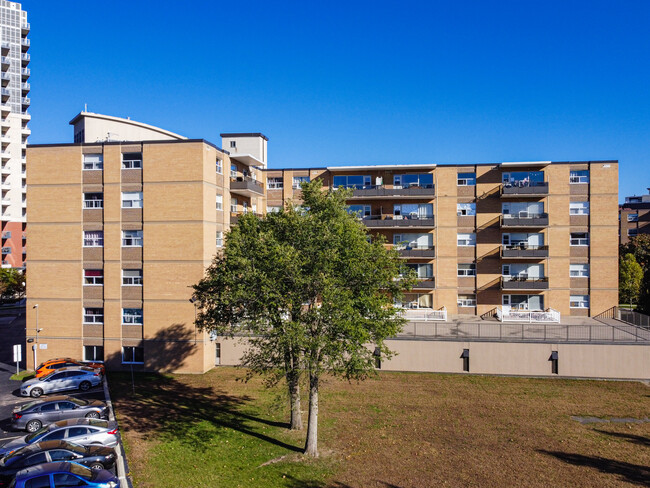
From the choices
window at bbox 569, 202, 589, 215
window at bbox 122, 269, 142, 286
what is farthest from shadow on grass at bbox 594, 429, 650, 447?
window at bbox 122, 269, 142, 286

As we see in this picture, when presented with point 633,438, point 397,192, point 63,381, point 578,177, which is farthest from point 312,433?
point 578,177

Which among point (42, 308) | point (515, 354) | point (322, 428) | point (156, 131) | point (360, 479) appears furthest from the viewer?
point (156, 131)

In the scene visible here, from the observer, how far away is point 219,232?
34.3 m

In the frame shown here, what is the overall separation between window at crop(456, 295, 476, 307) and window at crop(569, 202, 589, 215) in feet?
35.6

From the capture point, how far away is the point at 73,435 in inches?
739

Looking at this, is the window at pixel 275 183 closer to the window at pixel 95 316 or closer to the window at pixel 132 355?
the window at pixel 95 316

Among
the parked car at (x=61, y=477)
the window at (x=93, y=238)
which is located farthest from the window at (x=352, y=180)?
the parked car at (x=61, y=477)

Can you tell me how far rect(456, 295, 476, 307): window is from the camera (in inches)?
1602

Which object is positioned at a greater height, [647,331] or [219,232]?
[219,232]

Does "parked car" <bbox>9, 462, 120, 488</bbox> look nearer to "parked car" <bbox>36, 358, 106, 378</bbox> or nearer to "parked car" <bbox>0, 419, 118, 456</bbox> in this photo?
"parked car" <bbox>0, 419, 118, 456</bbox>

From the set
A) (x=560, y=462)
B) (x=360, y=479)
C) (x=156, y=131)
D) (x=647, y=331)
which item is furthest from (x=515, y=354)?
(x=156, y=131)

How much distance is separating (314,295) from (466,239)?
2483 cm

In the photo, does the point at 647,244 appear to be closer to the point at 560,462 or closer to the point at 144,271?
the point at 560,462

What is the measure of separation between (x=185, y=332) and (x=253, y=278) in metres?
14.9
